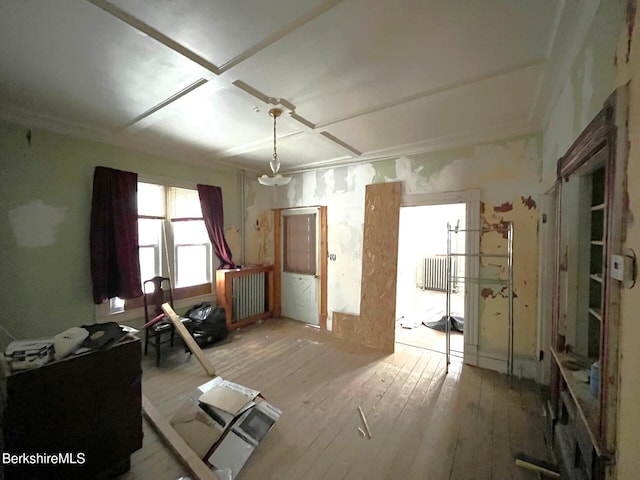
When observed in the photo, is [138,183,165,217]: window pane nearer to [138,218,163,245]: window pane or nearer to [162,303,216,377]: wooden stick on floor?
[138,218,163,245]: window pane

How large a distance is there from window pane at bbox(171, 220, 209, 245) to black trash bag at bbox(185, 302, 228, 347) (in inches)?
39.3

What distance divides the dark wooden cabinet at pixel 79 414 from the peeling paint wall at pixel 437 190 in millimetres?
2913

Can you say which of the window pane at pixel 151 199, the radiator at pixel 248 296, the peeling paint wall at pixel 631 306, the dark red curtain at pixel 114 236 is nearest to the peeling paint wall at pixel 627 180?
the peeling paint wall at pixel 631 306

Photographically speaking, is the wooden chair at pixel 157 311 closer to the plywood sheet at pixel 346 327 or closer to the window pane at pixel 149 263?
the window pane at pixel 149 263

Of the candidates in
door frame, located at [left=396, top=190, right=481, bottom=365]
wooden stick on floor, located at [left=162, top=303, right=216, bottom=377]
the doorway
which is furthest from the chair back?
door frame, located at [left=396, top=190, right=481, bottom=365]

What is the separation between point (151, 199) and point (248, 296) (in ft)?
6.89

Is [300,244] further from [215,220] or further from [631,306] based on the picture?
[631,306]

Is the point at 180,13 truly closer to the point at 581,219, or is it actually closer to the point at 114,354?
the point at 114,354

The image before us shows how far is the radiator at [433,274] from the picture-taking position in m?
5.06

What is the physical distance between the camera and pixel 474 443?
1.88 meters

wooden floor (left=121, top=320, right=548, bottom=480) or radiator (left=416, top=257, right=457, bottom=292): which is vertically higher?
radiator (left=416, top=257, right=457, bottom=292)

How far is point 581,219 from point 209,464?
2.92m

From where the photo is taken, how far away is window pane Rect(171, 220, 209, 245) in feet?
12.6

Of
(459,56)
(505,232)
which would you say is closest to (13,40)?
(459,56)
